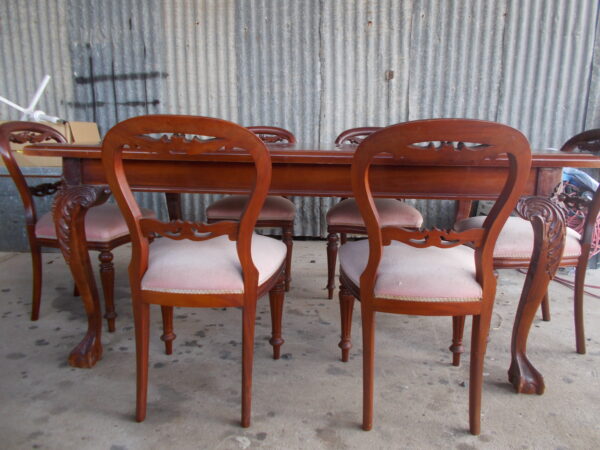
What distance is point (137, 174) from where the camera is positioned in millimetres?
1498

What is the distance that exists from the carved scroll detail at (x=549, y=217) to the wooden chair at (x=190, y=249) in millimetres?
903

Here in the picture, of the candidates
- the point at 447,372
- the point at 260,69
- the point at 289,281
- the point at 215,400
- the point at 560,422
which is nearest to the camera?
the point at 560,422

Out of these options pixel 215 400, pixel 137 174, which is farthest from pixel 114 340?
pixel 137 174

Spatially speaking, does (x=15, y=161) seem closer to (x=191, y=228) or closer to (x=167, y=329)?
(x=167, y=329)

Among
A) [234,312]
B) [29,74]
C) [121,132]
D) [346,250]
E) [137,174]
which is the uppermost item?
[29,74]

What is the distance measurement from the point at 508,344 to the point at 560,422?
0.54 meters

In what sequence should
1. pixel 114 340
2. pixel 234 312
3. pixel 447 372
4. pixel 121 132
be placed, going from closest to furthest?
pixel 121 132 < pixel 447 372 < pixel 114 340 < pixel 234 312

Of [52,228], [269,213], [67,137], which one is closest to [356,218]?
[269,213]

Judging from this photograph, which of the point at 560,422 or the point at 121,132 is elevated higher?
the point at 121,132

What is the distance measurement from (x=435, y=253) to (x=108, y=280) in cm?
141

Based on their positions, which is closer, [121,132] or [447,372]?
[121,132]

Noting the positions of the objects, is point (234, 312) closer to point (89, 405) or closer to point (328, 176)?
point (89, 405)

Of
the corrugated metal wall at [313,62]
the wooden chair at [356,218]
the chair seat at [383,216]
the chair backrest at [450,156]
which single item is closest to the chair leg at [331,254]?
the wooden chair at [356,218]

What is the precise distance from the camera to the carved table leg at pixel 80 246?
1501 mm
